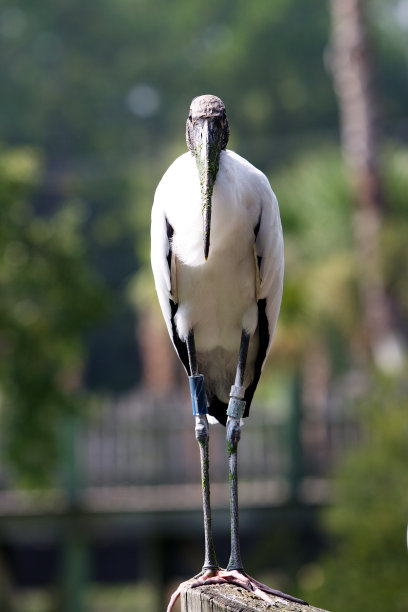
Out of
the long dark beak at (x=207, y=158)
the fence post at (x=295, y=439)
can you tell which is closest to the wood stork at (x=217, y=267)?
the long dark beak at (x=207, y=158)

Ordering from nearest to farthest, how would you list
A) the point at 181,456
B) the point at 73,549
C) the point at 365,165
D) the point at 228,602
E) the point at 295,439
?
the point at 228,602 < the point at 73,549 < the point at 181,456 < the point at 295,439 < the point at 365,165

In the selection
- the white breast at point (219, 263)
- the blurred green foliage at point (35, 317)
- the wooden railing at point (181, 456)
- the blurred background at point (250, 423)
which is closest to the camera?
the white breast at point (219, 263)

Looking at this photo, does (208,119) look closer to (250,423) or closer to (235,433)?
(235,433)

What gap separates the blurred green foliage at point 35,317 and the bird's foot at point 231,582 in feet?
16.1

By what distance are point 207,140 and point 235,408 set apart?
683mm

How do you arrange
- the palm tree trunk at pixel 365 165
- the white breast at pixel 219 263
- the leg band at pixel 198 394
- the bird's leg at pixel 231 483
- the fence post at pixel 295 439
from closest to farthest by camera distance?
1. the white breast at pixel 219 263
2. the bird's leg at pixel 231 483
3. the leg band at pixel 198 394
4. the fence post at pixel 295 439
5. the palm tree trunk at pixel 365 165

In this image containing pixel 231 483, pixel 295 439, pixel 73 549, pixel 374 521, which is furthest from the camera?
pixel 295 439

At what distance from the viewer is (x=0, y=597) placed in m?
9.89

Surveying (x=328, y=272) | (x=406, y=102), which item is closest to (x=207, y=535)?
(x=328, y=272)

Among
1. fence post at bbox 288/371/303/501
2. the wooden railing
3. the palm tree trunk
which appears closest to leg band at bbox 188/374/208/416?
the wooden railing

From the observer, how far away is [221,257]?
2.66 m

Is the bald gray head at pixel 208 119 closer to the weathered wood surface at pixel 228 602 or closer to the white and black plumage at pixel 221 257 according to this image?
the white and black plumage at pixel 221 257

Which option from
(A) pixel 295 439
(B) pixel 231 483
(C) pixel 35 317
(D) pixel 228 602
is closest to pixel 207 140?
(B) pixel 231 483

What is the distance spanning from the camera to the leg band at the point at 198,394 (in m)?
2.83
